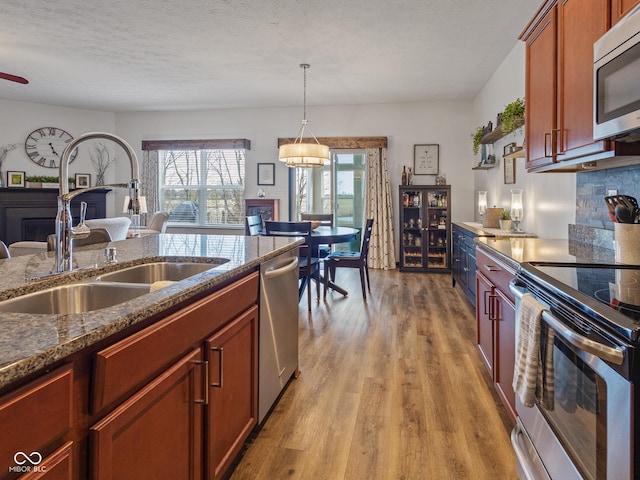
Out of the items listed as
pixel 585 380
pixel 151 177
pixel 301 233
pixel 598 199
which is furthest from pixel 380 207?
pixel 585 380

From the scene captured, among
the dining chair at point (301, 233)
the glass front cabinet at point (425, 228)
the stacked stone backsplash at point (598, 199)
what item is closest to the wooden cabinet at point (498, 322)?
the stacked stone backsplash at point (598, 199)

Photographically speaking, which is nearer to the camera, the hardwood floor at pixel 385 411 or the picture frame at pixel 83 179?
the hardwood floor at pixel 385 411

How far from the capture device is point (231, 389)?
152cm

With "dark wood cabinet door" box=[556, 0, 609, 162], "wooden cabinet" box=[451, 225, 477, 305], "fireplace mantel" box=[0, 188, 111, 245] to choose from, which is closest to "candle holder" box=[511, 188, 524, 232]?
"wooden cabinet" box=[451, 225, 477, 305]

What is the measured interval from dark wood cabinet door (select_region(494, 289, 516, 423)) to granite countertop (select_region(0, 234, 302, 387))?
114 centimetres

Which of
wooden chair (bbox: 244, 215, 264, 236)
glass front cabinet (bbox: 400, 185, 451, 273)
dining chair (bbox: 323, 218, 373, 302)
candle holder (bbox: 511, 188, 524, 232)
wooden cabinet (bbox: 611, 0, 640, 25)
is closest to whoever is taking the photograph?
wooden cabinet (bbox: 611, 0, 640, 25)

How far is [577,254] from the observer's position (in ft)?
6.82

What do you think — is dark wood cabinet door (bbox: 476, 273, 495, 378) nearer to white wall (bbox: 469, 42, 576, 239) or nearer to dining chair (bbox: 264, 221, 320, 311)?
white wall (bbox: 469, 42, 576, 239)

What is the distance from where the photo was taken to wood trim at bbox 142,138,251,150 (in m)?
7.19

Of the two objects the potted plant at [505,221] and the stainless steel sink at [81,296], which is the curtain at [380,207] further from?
the stainless steel sink at [81,296]

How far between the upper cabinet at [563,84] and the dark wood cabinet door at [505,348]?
0.78 metres

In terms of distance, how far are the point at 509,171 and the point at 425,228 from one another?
192 cm

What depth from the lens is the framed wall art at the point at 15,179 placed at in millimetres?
6707

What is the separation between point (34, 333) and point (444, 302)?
165 inches
